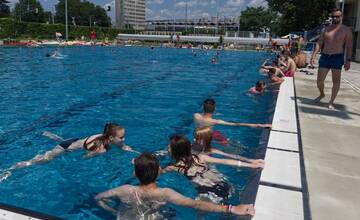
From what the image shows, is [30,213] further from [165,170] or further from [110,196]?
[165,170]

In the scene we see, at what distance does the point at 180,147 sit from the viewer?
3961mm

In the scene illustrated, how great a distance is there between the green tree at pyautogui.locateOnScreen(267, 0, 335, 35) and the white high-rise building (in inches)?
4387

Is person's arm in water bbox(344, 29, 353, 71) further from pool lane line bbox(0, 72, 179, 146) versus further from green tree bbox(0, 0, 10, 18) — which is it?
green tree bbox(0, 0, 10, 18)

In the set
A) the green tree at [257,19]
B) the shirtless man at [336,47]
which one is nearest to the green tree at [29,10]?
the green tree at [257,19]

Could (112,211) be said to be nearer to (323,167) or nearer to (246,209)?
(246,209)

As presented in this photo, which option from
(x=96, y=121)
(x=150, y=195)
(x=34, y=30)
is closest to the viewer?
(x=150, y=195)

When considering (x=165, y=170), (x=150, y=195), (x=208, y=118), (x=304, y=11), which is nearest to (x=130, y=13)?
(x=304, y=11)

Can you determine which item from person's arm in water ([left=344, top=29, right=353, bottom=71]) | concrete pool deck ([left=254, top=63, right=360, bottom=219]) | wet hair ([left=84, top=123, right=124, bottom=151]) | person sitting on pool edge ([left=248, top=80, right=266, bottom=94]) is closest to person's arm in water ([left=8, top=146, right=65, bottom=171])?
wet hair ([left=84, top=123, right=124, bottom=151])

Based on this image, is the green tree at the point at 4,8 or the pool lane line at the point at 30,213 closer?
the pool lane line at the point at 30,213

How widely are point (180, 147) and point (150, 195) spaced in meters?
0.71

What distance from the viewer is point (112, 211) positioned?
3.90 metres

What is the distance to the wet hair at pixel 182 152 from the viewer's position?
13.0 feet

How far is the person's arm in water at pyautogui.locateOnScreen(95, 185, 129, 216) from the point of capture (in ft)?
11.9

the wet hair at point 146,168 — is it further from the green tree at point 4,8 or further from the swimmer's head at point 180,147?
the green tree at point 4,8
